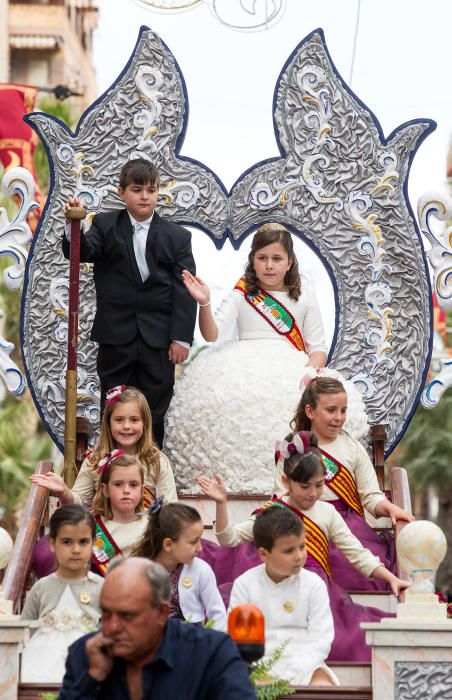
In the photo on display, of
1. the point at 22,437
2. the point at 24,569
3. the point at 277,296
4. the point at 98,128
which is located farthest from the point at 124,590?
the point at 22,437

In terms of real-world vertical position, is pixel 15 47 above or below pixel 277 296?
above

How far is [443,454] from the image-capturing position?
31.3 meters

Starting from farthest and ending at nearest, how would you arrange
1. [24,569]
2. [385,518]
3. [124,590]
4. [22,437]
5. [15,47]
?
1. [15,47]
2. [22,437]
3. [385,518]
4. [24,569]
5. [124,590]

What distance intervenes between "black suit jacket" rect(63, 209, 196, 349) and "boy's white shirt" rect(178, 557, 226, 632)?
2.70 m

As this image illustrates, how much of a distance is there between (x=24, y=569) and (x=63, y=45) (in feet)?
127

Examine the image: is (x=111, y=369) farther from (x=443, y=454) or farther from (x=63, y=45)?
(x=63, y=45)

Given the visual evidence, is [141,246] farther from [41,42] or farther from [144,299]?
[41,42]

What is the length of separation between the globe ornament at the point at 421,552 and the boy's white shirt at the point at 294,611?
1.45 ft

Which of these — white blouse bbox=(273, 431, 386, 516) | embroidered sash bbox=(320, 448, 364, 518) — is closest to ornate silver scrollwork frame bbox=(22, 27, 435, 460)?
white blouse bbox=(273, 431, 386, 516)

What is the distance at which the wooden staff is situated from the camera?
10328 millimetres

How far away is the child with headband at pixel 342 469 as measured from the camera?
9.77m

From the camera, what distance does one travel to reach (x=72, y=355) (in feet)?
35.0

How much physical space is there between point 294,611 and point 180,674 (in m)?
2.64

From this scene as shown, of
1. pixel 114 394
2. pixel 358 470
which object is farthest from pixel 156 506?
pixel 358 470
